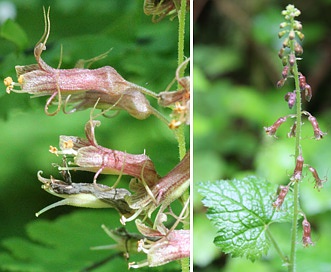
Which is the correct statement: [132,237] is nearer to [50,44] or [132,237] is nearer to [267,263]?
[50,44]

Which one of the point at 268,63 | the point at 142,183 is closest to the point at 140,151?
the point at 142,183

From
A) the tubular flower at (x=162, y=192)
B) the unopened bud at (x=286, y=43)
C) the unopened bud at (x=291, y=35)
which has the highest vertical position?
the unopened bud at (x=291, y=35)

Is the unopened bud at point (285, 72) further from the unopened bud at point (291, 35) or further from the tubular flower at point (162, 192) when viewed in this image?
the tubular flower at point (162, 192)

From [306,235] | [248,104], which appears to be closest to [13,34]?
[306,235]

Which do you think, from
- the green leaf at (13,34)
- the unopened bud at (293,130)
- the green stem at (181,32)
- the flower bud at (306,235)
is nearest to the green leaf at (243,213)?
the flower bud at (306,235)

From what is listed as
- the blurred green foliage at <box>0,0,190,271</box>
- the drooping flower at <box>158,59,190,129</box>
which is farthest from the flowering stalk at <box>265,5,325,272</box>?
the blurred green foliage at <box>0,0,190,271</box>

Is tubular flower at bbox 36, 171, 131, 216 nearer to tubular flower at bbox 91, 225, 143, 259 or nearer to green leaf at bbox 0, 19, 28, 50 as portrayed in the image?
tubular flower at bbox 91, 225, 143, 259
